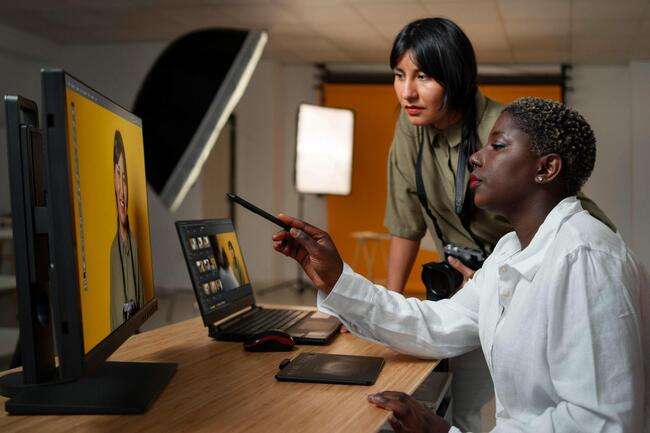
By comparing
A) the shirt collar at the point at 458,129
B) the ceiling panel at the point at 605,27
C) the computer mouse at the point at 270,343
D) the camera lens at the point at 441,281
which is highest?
the ceiling panel at the point at 605,27

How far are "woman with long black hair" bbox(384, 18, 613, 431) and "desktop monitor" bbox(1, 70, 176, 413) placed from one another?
2.65 ft

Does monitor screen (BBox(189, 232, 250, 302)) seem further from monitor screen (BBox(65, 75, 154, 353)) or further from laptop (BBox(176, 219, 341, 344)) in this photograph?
monitor screen (BBox(65, 75, 154, 353))

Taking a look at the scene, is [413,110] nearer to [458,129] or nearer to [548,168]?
[458,129]

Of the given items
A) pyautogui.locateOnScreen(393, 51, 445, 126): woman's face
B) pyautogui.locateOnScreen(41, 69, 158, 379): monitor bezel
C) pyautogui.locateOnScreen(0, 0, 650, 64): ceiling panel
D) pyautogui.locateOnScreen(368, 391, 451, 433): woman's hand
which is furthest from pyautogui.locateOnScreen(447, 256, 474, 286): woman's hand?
pyautogui.locateOnScreen(0, 0, 650, 64): ceiling panel

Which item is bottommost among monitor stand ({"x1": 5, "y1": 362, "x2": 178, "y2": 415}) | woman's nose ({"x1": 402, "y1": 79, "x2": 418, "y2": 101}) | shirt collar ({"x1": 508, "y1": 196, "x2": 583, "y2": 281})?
monitor stand ({"x1": 5, "y1": 362, "x2": 178, "y2": 415})

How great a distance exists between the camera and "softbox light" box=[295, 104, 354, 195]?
22.2 ft

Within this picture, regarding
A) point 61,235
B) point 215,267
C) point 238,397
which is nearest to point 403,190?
point 215,267

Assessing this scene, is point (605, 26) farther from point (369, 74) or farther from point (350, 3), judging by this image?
point (369, 74)

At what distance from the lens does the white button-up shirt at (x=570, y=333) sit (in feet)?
3.09

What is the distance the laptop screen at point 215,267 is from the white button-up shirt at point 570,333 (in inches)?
25.7

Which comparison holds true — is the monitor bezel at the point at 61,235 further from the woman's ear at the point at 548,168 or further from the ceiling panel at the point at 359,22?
the ceiling panel at the point at 359,22

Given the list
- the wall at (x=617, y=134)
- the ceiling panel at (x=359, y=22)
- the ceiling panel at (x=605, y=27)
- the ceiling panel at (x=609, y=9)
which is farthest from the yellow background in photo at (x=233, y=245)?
the wall at (x=617, y=134)

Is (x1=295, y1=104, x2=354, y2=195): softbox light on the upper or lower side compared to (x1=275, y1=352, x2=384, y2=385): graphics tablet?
upper

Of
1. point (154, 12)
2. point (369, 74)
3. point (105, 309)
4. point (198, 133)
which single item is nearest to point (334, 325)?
point (198, 133)
